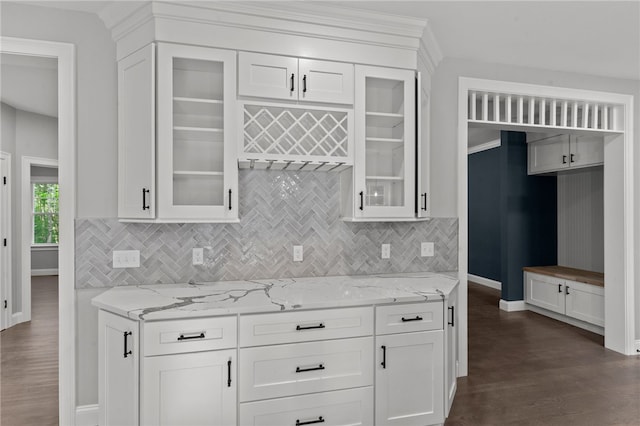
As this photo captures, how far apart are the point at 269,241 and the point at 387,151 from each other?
108 centimetres

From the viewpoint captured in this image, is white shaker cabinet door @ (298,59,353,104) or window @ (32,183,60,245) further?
window @ (32,183,60,245)

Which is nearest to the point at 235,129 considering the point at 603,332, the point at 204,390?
the point at 204,390

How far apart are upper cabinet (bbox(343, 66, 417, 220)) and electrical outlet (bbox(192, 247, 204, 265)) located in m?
1.07

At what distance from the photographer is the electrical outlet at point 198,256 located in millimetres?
2801

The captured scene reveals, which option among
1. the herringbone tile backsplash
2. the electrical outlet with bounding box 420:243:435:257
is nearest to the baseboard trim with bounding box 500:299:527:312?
the herringbone tile backsplash

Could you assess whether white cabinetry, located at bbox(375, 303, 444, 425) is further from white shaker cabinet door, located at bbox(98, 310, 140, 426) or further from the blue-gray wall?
the blue-gray wall

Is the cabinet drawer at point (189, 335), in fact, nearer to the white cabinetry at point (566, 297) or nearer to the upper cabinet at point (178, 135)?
the upper cabinet at point (178, 135)

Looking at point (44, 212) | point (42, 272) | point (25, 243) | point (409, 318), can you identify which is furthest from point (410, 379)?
point (44, 212)

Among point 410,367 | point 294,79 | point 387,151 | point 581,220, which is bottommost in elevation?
point 410,367

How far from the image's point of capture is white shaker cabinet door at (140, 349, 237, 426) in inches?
81.5

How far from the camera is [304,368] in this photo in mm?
2258

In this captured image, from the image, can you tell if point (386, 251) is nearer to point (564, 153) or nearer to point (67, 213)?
point (67, 213)

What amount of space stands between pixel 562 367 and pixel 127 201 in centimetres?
392

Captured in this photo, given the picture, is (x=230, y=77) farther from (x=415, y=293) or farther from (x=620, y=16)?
(x=620, y=16)
